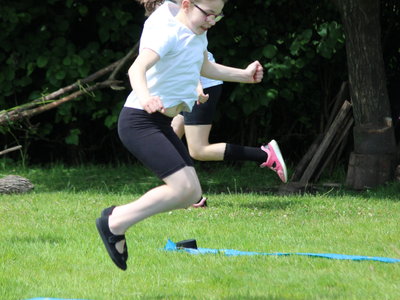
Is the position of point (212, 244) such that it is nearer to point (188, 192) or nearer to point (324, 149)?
point (188, 192)

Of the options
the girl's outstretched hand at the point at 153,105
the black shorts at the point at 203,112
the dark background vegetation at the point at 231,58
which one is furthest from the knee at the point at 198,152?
the girl's outstretched hand at the point at 153,105

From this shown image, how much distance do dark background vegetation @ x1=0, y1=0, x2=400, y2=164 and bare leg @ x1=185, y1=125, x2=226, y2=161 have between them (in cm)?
166

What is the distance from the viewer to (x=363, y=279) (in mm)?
4344

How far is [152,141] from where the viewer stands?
4.17 m

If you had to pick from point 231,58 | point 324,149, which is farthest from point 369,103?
point 231,58

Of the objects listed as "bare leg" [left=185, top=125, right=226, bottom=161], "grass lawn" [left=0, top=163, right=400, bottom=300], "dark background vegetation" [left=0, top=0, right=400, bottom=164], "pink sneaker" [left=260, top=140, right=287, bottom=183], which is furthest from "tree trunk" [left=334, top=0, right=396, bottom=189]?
"bare leg" [left=185, top=125, right=226, bottom=161]

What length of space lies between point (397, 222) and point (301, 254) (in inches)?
58.5

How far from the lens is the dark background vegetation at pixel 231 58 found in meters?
8.85

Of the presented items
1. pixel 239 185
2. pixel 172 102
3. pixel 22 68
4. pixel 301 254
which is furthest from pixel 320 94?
pixel 172 102

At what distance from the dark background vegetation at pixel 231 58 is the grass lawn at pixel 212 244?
1.16 m

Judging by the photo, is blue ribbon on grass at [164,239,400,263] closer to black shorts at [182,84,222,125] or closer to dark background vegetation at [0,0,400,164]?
black shorts at [182,84,222,125]

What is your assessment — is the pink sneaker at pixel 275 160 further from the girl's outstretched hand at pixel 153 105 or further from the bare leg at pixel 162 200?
the girl's outstretched hand at pixel 153 105

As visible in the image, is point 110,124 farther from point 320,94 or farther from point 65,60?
point 320,94

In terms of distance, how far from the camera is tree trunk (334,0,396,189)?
8.17 meters
